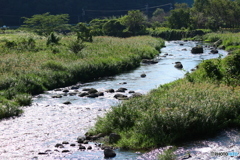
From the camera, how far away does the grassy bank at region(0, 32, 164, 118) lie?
28.5 meters

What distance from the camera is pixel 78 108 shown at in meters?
25.4

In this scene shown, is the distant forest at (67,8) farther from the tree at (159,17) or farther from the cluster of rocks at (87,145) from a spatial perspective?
the cluster of rocks at (87,145)

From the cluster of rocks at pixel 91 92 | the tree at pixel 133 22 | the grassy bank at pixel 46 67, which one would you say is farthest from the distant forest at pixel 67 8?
the cluster of rocks at pixel 91 92

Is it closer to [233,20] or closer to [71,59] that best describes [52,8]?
[233,20]

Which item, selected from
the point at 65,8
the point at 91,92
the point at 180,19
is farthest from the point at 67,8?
the point at 91,92

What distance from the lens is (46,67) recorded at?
36.8 metres

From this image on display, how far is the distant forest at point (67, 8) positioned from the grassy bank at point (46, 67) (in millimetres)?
95168

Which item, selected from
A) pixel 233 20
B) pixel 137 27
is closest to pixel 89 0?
pixel 137 27

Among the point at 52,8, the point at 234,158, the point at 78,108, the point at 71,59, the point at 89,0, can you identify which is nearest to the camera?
the point at 234,158

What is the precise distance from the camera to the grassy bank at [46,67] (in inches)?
1123

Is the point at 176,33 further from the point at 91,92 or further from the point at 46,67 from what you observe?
the point at 91,92

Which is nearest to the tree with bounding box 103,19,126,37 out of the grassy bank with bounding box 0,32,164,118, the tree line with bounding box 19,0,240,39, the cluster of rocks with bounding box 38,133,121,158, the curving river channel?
the tree line with bounding box 19,0,240,39

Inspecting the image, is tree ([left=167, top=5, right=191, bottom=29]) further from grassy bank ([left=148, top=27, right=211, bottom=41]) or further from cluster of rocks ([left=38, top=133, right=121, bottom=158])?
cluster of rocks ([left=38, top=133, right=121, bottom=158])

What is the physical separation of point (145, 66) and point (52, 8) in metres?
127
